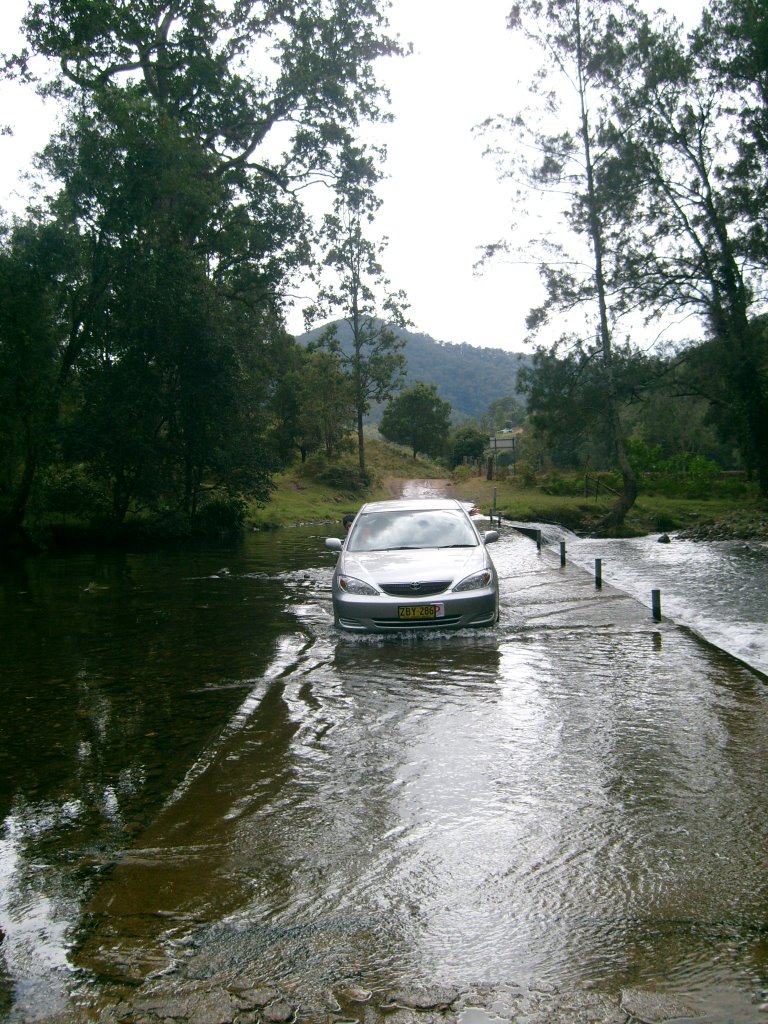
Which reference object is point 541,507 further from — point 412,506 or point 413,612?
point 413,612

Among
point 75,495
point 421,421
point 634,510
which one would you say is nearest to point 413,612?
point 75,495

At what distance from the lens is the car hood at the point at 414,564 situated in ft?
33.7

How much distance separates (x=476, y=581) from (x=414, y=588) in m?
0.80

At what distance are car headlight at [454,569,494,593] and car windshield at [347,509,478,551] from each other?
0.87m

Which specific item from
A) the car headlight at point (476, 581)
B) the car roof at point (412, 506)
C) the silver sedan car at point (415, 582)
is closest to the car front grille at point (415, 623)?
the silver sedan car at point (415, 582)

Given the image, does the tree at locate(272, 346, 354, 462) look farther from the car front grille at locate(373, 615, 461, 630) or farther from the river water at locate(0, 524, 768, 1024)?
the river water at locate(0, 524, 768, 1024)

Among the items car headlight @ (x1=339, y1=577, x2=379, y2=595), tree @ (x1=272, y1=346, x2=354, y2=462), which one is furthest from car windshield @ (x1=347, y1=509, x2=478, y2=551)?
tree @ (x1=272, y1=346, x2=354, y2=462)

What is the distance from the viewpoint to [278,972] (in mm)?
3326

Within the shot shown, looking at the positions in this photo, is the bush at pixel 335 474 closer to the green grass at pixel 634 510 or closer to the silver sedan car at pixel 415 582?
the green grass at pixel 634 510

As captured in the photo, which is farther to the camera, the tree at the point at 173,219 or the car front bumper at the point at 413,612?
the tree at the point at 173,219

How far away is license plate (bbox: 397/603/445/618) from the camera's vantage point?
9.95m

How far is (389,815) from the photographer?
4938 mm

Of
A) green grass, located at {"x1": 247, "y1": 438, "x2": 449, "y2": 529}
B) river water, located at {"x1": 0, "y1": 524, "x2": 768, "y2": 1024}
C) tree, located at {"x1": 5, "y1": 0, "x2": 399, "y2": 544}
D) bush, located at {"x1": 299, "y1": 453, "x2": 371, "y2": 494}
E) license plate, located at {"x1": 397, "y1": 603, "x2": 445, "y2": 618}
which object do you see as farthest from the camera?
bush, located at {"x1": 299, "y1": 453, "x2": 371, "y2": 494}

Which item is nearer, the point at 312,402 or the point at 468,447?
the point at 312,402
